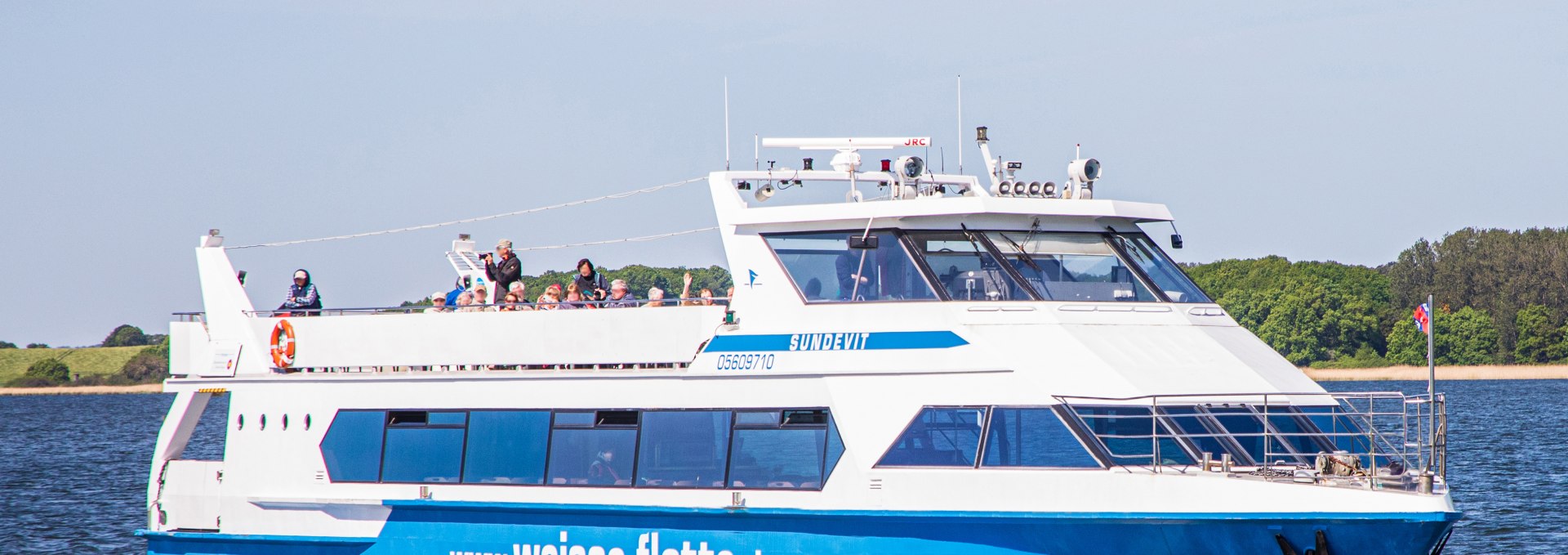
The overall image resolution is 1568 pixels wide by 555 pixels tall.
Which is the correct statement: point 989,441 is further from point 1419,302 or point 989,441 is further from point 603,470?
point 1419,302

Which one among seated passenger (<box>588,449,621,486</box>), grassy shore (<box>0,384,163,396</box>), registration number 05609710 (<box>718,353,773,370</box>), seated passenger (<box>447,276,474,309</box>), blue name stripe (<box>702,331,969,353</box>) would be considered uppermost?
seated passenger (<box>447,276,474,309</box>)

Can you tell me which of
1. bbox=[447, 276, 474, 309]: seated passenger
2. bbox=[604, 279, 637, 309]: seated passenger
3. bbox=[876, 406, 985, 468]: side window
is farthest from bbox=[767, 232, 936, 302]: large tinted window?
bbox=[447, 276, 474, 309]: seated passenger

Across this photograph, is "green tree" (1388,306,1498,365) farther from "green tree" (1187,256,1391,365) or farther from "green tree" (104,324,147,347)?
"green tree" (104,324,147,347)

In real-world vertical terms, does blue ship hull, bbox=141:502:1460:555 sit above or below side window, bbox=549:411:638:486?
below

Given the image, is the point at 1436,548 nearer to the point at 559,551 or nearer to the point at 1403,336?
the point at 559,551

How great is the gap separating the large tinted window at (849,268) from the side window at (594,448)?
1.84 meters

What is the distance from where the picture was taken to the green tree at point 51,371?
105688mm

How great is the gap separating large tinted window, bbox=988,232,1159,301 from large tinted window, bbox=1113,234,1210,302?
0.63 feet

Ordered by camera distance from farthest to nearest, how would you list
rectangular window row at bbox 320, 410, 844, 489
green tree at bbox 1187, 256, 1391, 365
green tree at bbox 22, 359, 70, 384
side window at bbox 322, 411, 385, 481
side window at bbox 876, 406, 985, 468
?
green tree at bbox 22, 359, 70, 384 < green tree at bbox 1187, 256, 1391, 365 < side window at bbox 322, 411, 385, 481 < rectangular window row at bbox 320, 410, 844, 489 < side window at bbox 876, 406, 985, 468

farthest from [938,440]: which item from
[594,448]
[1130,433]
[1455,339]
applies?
[1455,339]

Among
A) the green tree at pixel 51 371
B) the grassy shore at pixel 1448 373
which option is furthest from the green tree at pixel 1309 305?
the green tree at pixel 51 371

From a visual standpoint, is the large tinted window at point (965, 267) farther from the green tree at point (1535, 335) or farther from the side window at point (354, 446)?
the green tree at point (1535, 335)

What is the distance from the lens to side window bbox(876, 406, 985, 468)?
498 inches

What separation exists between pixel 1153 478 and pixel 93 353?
111m
